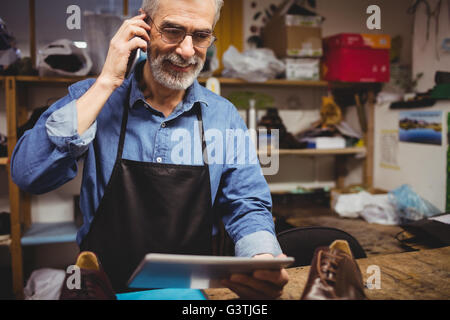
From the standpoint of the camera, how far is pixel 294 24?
238 cm

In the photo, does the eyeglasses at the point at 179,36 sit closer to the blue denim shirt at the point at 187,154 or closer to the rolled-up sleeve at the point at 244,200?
the blue denim shirt at the point at 187,154

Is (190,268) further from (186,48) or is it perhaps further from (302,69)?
(302,69)

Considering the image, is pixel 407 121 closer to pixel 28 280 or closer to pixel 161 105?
pixel 161 105

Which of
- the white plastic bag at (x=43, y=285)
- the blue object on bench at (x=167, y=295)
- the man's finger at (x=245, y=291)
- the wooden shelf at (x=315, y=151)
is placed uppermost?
the wooden shelf at (x=315, y=151)

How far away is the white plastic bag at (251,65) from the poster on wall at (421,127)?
88cm

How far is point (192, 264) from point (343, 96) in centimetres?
266

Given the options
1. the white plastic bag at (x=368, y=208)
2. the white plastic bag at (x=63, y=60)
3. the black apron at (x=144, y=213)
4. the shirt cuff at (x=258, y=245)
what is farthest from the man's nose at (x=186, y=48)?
the white plastic bag at (x=368, y=208)

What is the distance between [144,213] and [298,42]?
1790mm

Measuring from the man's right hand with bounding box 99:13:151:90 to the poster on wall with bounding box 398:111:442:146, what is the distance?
5.85 ft

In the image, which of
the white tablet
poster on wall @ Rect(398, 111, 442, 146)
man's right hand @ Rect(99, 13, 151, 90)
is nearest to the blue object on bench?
the white tablet

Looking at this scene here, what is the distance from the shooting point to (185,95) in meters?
1.23

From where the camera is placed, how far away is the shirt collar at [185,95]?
1.16 meters

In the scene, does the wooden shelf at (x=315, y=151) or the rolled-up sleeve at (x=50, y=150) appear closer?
the rolled-up sleeve at (x=50, y=150)
